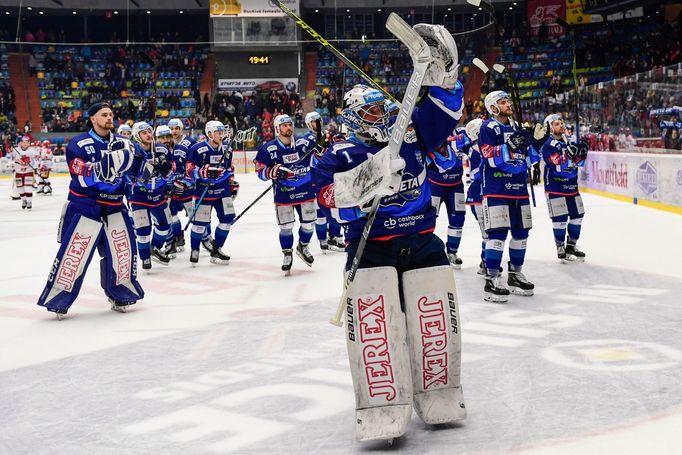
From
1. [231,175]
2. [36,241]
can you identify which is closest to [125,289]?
[231,175]

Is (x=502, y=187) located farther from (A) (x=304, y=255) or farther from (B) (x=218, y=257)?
(B) (x=218, y=257)

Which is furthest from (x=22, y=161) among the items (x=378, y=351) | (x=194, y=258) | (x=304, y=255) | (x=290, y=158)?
(x=378, y=351)

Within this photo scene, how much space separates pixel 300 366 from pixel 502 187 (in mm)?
2639

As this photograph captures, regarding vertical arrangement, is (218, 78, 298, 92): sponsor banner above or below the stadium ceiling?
below

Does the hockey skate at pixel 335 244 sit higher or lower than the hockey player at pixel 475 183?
lower

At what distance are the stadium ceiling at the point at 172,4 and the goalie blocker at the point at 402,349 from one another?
2855 cm

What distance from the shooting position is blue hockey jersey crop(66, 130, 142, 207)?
19.6 ft

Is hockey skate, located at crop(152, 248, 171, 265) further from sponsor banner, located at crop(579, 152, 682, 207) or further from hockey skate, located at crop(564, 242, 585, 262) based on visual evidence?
sponsor banner, located at crop(579, 152, 682, 207)

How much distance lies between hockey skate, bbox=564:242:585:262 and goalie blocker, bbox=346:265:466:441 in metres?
4.93

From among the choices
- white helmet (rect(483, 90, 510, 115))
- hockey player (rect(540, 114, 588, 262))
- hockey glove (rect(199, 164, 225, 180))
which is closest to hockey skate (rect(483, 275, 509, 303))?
white helmet (rect(483, 90, 510, 115))

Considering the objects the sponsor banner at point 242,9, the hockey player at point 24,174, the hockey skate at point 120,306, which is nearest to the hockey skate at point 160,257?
the hockey skate at point 120,306

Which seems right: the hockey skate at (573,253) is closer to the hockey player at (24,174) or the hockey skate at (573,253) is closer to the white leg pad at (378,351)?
the white leg pad at (378,351)

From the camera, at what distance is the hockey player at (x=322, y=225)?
9.15 meters

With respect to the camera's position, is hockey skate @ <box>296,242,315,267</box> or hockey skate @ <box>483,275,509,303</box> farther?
hockey skate @ <box>296,242,315,267</box>
